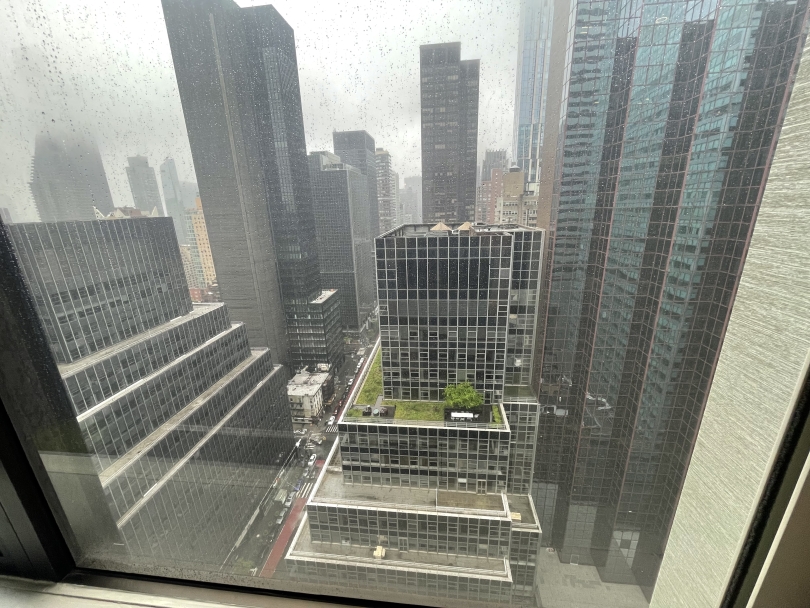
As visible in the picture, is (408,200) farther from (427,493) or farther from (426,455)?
(427,493)

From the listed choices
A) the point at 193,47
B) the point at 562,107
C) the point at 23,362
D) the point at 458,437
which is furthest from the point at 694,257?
the point at 23,362

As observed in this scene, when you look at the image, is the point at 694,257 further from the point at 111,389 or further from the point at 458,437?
the point at 111,389

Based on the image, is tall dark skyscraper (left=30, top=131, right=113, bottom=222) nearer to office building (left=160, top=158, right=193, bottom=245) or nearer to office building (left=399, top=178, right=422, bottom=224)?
office building (left=160, top=158, right=193, bottom=245)

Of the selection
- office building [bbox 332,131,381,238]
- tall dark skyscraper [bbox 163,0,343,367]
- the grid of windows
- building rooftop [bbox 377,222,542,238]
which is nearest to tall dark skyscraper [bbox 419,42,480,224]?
office building [bbox 332,131,381,238]

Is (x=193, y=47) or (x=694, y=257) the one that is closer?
(x=193, y=47)

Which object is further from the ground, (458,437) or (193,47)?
(193,47)

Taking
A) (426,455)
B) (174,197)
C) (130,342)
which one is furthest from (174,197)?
(426,455)
